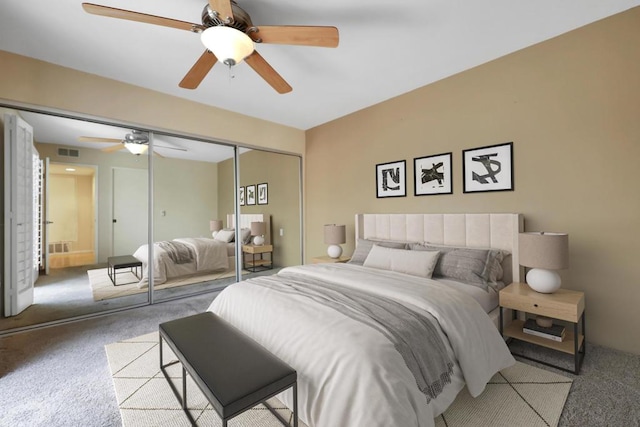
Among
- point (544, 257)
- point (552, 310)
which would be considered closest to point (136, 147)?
point (544, 257)

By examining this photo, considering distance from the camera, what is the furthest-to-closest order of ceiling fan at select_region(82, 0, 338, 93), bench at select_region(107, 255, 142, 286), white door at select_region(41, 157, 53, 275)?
bench at select_region(107, 255, 142, 286) < white door at select_region(41, 157, 53, 275) < ceiling fan at select_region(82, 0, 338, 93)

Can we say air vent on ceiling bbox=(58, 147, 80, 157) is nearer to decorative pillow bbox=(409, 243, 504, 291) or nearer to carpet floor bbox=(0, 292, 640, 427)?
carpet floor bbox=(0, 292, 640, 427)

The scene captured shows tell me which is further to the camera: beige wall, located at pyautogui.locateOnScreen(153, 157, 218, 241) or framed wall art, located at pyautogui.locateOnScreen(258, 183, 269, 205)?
framed wall art, located at pyautogui.locateOnScreen(258, 183, 269, 205)

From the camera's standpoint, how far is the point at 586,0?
207 centimetres

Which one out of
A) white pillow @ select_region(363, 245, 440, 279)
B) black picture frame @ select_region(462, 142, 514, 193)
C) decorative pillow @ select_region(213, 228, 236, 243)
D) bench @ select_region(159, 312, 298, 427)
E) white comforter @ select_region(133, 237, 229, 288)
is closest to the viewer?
bench @ select_region(159, 312, 298, 427)

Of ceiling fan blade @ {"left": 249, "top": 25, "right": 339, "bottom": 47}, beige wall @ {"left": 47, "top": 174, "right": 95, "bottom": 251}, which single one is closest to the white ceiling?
ceiling fan blade @ {"left": 249, "top": 25, "right": 339, "bottom": 47}

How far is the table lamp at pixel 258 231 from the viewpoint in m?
4.58

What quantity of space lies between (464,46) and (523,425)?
3.00m

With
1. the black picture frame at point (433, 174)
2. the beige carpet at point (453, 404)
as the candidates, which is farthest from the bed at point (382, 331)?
the black picture frame at point (433, 174)

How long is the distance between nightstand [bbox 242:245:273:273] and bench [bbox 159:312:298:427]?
8.58 feet

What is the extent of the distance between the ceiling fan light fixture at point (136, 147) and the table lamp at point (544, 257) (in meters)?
4.25

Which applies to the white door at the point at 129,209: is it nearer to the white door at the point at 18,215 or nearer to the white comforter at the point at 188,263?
the white comforter at the point at 188,263

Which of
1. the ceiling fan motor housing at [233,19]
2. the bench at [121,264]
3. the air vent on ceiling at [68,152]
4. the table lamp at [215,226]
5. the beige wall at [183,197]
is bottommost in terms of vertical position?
the bench at [121,264]

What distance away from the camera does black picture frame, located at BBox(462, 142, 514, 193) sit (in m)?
2.78
